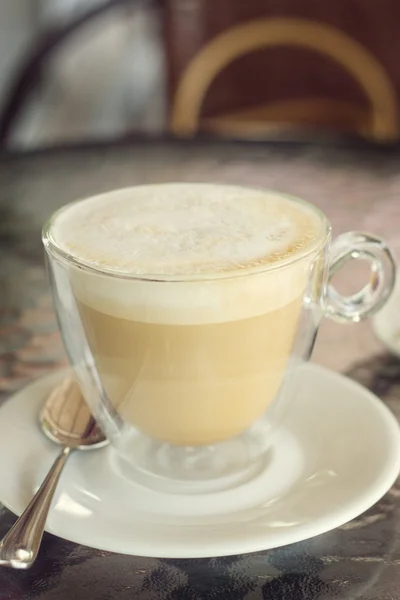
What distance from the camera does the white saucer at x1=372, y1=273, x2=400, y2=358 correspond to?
603mm

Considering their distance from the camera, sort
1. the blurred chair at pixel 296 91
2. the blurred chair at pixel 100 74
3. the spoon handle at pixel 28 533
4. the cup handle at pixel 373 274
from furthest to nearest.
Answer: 1. the blurred chair at pixel 100 74
2. the blurred chair at pixel 296 91
3. the cup handle at pixel 373 274
4. the spoon handle at pixel 28 533

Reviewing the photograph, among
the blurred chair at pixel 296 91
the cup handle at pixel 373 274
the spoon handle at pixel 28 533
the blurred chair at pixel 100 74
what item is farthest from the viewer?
the blurred chair at pixel 100 74

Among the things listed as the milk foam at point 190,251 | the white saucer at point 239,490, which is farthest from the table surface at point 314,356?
the milk foam at point 190,251

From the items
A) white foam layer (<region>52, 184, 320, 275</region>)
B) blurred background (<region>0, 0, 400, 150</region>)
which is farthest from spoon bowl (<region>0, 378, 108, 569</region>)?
blurred background (<region>0, 0, 400, 150</region>)

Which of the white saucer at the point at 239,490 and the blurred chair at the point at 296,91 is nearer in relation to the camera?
the white saucer at the point at 239,490

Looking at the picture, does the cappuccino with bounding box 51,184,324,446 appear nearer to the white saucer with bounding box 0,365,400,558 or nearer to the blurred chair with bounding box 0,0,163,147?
the white saucer with bounding box 0,365,400,558

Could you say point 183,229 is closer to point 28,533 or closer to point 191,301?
point 191,301

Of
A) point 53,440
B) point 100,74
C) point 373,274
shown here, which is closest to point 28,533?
point 53,440

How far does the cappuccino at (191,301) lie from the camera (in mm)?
428

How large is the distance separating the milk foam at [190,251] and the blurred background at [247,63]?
104 centimetres

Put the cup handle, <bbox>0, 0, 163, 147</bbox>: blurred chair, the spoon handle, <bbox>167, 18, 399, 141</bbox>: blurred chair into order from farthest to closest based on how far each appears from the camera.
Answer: <bbox>0, 0, 163, 147</bbox>: blurred chair < <bbox>167, 18, 399, 141</bbox>: blurred chair < the cup handle < the spoon handle

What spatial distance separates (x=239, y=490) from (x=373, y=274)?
0.18 m

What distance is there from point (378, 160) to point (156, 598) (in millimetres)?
801

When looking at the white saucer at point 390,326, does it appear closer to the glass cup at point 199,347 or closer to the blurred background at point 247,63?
the glass cup at point 199,347
